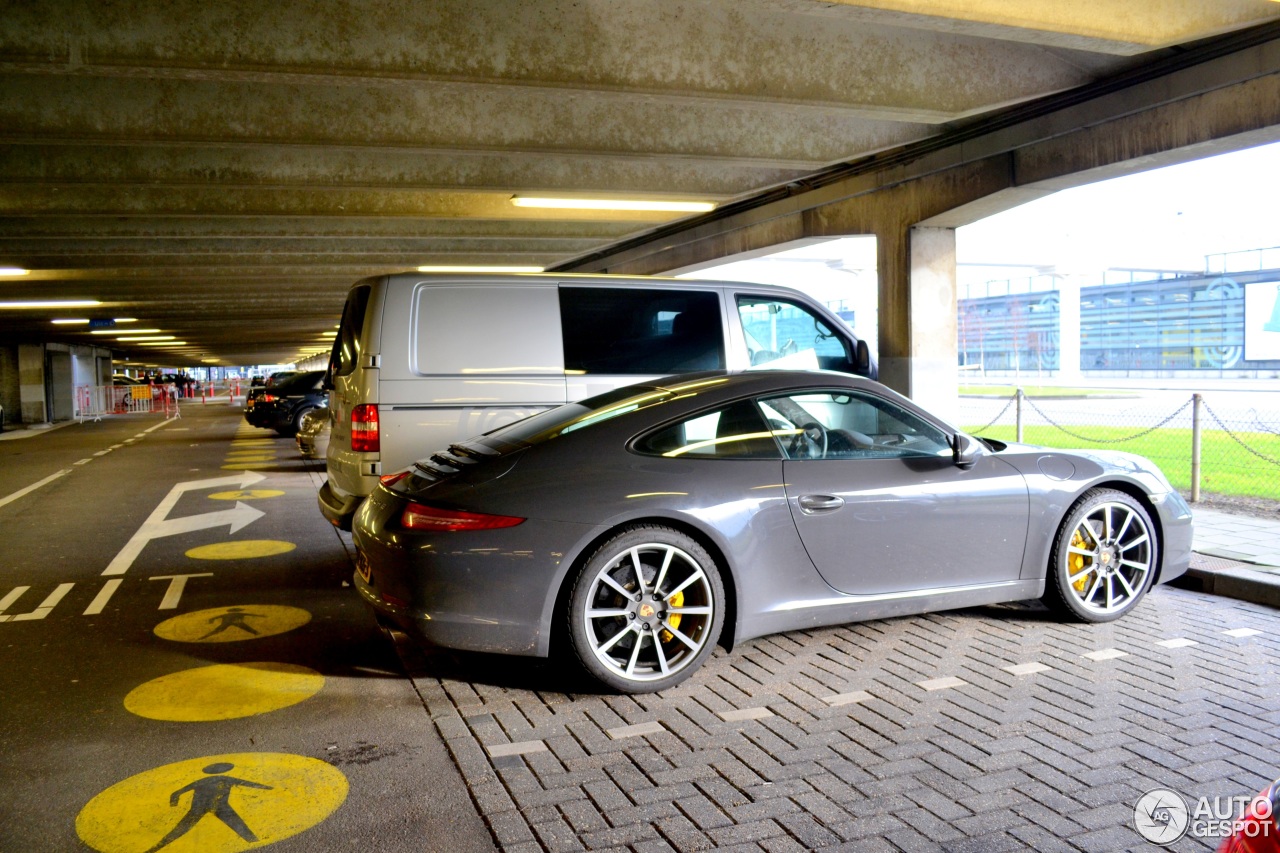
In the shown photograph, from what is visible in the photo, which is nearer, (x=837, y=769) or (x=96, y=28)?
(x=837, y=769)

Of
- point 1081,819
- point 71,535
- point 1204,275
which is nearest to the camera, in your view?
point 1081,819

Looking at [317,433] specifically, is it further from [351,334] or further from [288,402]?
[288,402]

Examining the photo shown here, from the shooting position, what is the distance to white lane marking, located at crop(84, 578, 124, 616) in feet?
20.8

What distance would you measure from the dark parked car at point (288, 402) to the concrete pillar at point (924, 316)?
48.5 feet

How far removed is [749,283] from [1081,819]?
17.1ft

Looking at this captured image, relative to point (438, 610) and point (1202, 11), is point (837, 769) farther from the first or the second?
point (1202, 11)

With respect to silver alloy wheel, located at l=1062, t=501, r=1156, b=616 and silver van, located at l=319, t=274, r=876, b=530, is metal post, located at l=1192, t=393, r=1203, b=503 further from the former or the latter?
silver alloy wheel, located at l=1062, t=501, r=1156, b=616

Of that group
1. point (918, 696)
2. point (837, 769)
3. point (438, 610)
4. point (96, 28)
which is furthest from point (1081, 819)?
point (96, 28)

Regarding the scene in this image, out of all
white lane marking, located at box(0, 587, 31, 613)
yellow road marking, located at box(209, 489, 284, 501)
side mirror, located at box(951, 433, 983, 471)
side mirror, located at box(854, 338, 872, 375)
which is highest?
side mirror, located at box(854, 338, 872, 375)

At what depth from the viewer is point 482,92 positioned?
8820 millimetres

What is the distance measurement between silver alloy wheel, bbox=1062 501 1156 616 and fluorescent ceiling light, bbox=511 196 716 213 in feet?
27.2

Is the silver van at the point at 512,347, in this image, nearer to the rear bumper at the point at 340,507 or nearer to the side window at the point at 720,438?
the rear bumper at the point at 340,507

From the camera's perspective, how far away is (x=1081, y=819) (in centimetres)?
326

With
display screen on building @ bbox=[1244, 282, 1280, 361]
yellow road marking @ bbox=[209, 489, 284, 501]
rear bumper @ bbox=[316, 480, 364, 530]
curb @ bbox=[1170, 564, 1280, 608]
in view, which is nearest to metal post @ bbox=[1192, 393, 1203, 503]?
curb @ bbox=[1170, 564, 1280, 608]
